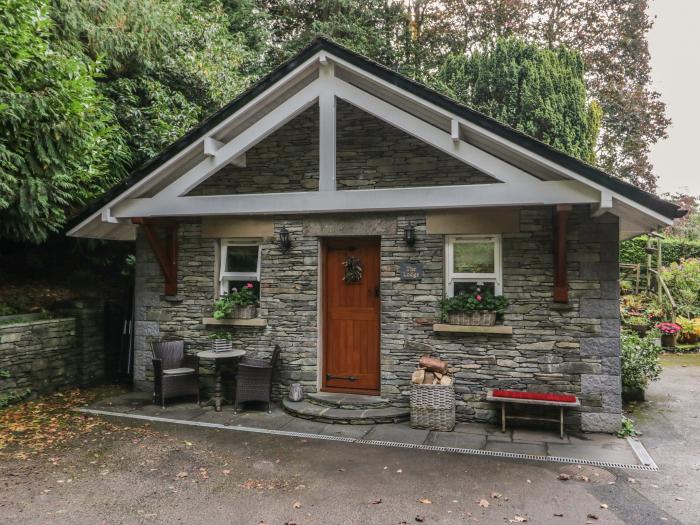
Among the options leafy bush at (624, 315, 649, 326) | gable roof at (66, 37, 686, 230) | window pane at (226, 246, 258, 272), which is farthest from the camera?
leafy bush at (624, 315, 649, 326)

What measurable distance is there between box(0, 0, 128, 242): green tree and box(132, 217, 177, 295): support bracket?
1499 mm

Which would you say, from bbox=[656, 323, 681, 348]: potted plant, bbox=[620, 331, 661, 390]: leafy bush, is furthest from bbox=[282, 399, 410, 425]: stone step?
bbox=[656, 323, 681, 348]: potted plant

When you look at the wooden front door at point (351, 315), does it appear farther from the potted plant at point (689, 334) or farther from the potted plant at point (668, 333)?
the potted plant at point (689, 334)

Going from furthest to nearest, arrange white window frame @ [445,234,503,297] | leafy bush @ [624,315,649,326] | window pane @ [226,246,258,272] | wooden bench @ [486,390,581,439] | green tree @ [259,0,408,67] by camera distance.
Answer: green tree @ [259,0,408,67] < leafy bush @ [624,315,649,326] < window pane @ [226,246,258,272] < white window frame @ [445,234,503,297] < wooden bench @ [486,390,581,439]

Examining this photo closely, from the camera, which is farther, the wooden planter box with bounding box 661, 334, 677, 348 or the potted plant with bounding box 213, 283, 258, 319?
the wooden planter box with bounding box 661, 334, 677, 348

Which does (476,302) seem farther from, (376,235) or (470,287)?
(376,235)

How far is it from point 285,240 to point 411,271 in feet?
6.40

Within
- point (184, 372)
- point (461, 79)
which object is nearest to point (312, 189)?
point (184, 372)

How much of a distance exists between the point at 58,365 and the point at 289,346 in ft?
13.3

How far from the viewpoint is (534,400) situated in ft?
19.5

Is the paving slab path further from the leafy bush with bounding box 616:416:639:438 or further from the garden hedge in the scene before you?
the garden hedge

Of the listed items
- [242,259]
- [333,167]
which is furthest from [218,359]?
[333,167]

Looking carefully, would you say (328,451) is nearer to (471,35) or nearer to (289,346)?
(289,346)

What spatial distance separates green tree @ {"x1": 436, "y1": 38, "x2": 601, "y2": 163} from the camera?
47.5ft
